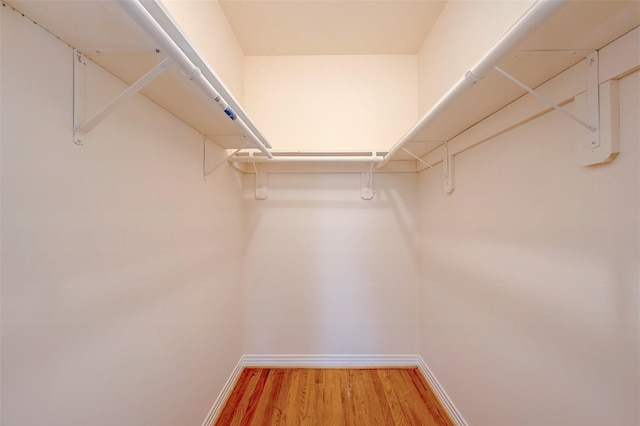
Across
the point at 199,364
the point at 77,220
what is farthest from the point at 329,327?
the point at 77,220

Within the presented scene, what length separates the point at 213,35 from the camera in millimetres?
1418

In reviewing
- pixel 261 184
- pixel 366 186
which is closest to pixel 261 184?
pixel 261 184

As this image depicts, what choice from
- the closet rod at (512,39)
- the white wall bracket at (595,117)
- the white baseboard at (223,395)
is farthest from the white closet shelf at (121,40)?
the white baseboard at (223,395)

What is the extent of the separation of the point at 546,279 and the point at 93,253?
4.99ft

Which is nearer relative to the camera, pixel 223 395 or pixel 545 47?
pixel 545 47

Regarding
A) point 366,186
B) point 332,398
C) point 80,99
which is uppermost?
point 80,99

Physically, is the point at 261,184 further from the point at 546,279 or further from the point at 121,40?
the point at 546,279

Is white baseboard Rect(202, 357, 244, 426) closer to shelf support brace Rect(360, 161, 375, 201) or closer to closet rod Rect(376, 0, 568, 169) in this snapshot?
shelf support brace Rect(360, 161, 375, 201)

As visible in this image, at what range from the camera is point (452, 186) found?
149 centimetres

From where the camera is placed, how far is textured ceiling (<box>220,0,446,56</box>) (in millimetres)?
1507

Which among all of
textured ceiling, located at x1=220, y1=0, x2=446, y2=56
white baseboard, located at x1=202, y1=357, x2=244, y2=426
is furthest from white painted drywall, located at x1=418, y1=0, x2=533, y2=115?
white baseboard, located at x1=202, y1=357, x2=244, y2=426

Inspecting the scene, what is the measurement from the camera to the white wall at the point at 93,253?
22.3 inches

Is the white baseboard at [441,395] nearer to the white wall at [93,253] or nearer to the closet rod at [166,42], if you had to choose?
the white wall at [93,253]

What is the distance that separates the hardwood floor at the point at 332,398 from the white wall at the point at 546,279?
0.31 metres
